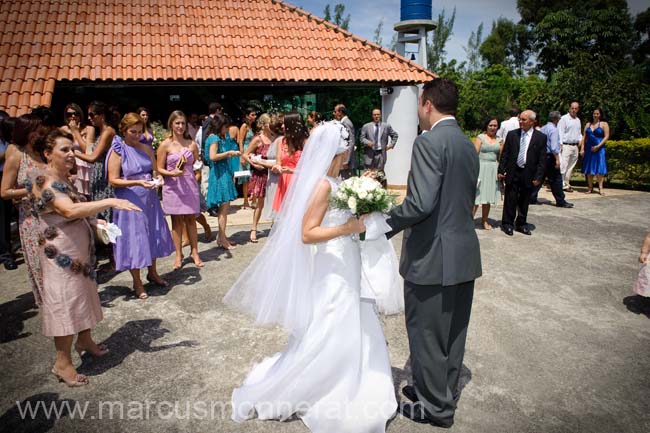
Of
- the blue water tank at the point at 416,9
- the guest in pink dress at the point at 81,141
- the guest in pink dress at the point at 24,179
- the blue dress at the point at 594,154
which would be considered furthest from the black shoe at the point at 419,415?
the blue water tank at the point at 416,9

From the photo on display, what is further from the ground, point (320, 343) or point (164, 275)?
point (320, 343)

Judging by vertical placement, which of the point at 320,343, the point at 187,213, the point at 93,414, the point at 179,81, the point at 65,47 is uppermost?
the point at 65,47

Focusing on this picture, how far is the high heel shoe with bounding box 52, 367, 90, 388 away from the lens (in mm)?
3615

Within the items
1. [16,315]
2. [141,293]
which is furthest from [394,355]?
[16,315]

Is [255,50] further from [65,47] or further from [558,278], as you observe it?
[558,278]

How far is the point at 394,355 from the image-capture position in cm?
414

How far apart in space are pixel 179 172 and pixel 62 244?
8.27 feet

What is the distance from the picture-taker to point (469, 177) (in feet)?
9.72

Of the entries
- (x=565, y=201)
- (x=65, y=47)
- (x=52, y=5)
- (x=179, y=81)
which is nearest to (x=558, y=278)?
(x=565, y=201)

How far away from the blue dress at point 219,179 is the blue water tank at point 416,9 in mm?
11102

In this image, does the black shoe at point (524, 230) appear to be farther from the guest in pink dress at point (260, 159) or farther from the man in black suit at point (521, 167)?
the guest in pink dress at point (260, 159)

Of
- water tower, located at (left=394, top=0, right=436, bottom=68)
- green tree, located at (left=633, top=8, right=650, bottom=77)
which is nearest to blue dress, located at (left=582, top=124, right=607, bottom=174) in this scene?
water tower, located at (left=394, top=0, right=436, bottom=68)

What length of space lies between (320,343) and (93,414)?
190cm

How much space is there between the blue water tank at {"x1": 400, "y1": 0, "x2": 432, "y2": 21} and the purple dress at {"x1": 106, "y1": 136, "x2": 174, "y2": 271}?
1328 centimetres
